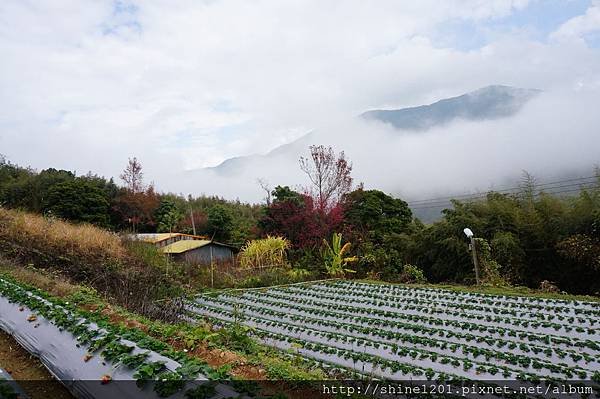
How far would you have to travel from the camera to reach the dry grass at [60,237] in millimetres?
8922

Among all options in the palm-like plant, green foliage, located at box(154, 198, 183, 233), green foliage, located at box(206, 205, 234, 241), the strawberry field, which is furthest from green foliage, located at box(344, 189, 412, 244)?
green foliage, located at box(154, 198, 183, 233)

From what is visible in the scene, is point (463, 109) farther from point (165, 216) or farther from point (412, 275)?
point (412, 275)

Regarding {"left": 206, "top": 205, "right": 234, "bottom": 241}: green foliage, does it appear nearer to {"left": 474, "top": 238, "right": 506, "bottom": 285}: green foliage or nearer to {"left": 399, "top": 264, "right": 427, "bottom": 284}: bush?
{"left": 399, "top": 264, "right": 427, "bottom": 284}: bush

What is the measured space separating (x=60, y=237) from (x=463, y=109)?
289 ft

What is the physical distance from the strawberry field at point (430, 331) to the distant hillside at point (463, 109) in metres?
75.9

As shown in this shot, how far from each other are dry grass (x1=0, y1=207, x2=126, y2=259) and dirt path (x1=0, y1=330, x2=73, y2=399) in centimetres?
448

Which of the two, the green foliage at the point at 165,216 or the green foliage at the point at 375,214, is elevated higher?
the green foliage at the point at 165,216

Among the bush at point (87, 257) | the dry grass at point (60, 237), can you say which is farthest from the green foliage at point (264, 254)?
the dry grass at point (60, 237)

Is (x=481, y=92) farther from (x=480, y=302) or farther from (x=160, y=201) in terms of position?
→ (x=480, y=302)

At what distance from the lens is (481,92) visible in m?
88.8

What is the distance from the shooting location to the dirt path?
3.32m

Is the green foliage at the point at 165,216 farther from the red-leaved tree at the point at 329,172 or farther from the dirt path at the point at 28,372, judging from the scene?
the dirt path at the point at 28,372

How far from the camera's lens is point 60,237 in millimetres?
9094

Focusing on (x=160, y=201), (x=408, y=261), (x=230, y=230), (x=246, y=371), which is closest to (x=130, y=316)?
(x=246, y=371)
